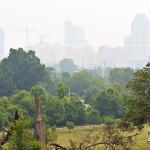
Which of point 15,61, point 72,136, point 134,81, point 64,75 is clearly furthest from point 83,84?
point 134,81

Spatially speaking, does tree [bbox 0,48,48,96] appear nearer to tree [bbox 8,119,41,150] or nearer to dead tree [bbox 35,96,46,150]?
tree [bbox 8,119,41,150]

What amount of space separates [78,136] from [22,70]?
27447mm

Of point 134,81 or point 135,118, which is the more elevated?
point 134,81

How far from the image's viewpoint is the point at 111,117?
3919 cm

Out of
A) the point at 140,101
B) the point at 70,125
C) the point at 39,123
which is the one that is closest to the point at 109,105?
the point at 70,125

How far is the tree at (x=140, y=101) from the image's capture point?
23219 millimetres

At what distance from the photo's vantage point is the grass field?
2729 cm

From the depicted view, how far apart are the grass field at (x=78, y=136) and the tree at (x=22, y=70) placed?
19.5 metres

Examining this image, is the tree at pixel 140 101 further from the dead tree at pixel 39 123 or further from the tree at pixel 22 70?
the tree at pixel 22 70

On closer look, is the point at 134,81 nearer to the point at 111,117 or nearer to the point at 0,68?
the point at 111,117

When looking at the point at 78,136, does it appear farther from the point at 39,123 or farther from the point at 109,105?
the point at 39,123

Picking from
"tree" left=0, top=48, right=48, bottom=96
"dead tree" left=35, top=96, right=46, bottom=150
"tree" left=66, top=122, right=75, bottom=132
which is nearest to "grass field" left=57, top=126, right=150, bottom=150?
"tree" left=66, top=122, right=75, bottom=132

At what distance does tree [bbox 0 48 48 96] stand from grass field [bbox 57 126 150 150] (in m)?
19.5

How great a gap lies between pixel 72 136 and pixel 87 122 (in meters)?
6.34
